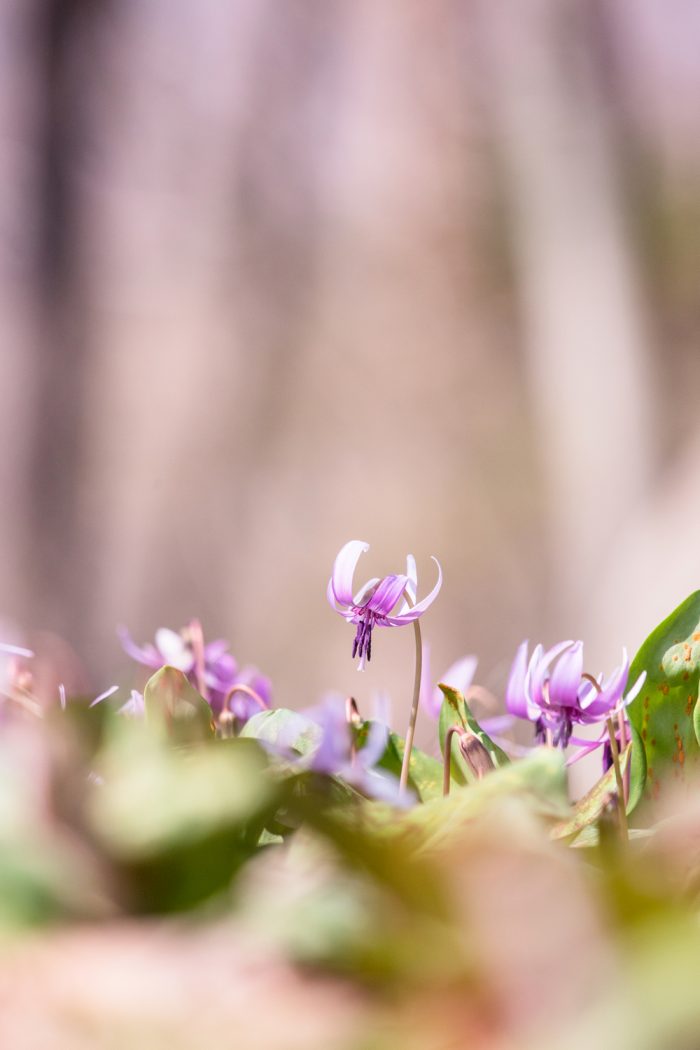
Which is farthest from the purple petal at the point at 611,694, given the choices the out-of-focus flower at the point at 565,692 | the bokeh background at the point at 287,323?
the bokeh background at the point at 287,323

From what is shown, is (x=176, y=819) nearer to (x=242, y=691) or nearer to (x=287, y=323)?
(x=242, y=691)

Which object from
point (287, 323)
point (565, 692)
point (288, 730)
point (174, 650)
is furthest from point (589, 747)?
point (287, 323)

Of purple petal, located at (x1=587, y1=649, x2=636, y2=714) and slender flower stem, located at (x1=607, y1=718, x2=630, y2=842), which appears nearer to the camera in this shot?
slender flower stem, located at (x1=607, y1=718, x2=630, y2=842)

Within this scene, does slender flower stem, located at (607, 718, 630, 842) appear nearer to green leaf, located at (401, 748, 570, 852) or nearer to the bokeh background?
green leaf, located at (401, 748, 570, 852)

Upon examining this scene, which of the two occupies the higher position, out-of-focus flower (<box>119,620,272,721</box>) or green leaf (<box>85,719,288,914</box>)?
green leaf (<box>85,719,288,914</box>)

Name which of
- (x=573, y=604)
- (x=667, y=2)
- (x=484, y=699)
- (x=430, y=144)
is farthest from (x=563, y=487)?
(x=484, y=699)

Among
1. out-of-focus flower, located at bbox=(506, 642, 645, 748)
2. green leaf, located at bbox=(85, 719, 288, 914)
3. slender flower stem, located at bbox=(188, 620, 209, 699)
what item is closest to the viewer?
green leaf, located at bbox=(85, 719, 288, 914)

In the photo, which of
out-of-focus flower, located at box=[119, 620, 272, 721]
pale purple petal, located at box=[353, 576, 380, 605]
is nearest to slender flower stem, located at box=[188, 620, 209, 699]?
out-of-focus flower, located at box=[119, 620, 272, 721]

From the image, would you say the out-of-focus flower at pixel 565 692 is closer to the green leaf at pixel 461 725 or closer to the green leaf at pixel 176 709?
the green leaf at pixel 461 725
